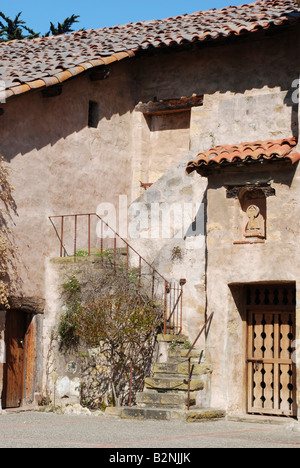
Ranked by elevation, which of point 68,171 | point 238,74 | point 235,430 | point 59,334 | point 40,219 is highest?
point 238,74

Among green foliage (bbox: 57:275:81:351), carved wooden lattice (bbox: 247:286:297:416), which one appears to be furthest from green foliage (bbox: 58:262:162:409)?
carved wooden lattice (bbox: 247:286:297:416)

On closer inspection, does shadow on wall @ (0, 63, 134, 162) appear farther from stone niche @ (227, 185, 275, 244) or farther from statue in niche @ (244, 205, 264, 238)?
statue in niche @ (244, 205, 264, 238)

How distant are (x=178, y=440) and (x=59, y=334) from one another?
5.78 metres

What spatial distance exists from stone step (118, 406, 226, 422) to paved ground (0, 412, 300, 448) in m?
0.16

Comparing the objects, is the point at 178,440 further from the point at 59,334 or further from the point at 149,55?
the point at 149,55

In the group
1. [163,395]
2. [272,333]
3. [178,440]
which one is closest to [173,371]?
[163,395]

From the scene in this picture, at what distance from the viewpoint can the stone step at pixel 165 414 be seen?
13.6 meters

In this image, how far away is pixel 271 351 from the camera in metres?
15.2

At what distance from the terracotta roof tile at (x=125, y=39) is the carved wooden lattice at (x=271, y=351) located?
209 inches

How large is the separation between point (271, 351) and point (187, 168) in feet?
11.8

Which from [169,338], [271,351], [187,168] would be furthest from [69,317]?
[271,351]

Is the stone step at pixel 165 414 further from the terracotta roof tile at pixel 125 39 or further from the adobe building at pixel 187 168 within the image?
the terracotta roof tile at pixel 125 39

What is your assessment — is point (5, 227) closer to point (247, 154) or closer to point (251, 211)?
point (251, 211)

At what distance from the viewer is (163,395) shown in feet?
46.8
